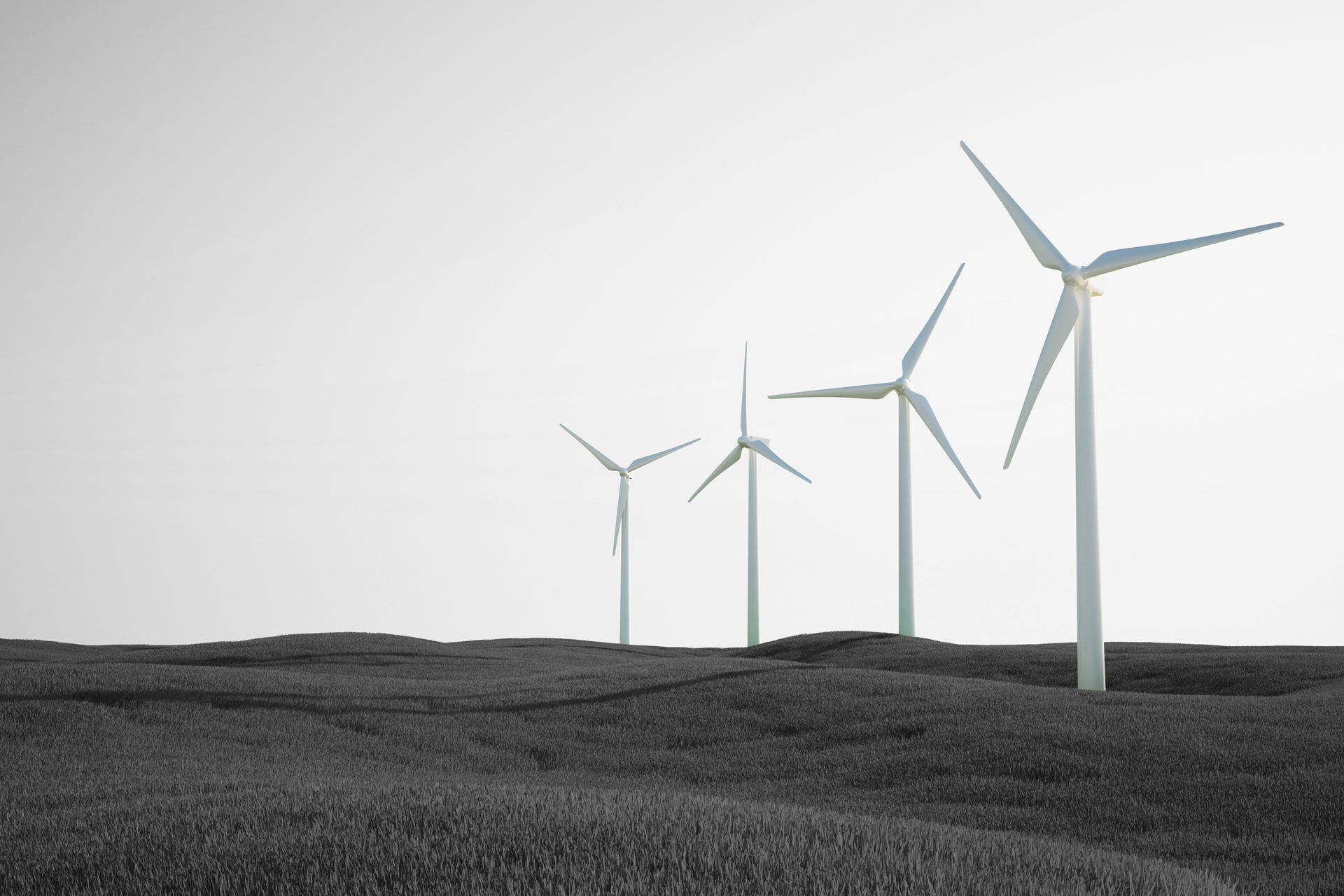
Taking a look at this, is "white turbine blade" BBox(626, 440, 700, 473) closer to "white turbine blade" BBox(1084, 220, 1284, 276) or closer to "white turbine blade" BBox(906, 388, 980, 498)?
"white turbine blade" BBox(906, 388, 980, 498)

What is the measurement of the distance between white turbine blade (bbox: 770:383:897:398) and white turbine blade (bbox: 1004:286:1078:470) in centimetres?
1910

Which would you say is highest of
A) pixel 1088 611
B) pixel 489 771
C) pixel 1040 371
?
pixel 1040 371

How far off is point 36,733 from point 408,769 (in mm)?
8376

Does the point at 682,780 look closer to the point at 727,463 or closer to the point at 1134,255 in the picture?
the point at 1134,255

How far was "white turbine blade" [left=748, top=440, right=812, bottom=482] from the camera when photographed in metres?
66.3

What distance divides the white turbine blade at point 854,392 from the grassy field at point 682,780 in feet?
57.4

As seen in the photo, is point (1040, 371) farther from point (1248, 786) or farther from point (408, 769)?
point (408, 769)

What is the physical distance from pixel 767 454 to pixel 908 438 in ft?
47.4

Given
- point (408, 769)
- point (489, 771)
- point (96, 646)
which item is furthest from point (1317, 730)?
point (96, 646)

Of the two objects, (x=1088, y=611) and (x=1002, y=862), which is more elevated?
(x=1088, y=611)

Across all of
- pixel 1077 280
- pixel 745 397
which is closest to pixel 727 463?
pixel 745 397

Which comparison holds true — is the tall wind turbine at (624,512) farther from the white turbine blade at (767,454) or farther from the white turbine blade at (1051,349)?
the white turbine blade at (1051,349)

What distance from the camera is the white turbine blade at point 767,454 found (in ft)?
217

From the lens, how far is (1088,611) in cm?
3331
